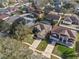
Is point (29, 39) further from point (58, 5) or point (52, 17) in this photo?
point (58, 5)

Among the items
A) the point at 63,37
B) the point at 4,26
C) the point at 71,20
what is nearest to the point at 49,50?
the point at 63,37

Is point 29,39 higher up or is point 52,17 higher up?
point 52,17

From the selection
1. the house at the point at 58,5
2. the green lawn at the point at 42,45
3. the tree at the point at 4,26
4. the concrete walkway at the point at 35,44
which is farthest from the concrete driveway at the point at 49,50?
the house at the point at 58,5

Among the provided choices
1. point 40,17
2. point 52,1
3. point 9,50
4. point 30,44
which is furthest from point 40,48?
point 52,1

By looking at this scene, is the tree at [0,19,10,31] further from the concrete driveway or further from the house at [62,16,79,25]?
the house at [62,16,79,25]

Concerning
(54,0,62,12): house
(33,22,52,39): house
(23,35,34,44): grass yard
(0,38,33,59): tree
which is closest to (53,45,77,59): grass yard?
(33,22,52,39): house

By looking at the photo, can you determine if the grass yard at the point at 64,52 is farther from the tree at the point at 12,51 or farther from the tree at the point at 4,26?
the tree at the point at 4,26
